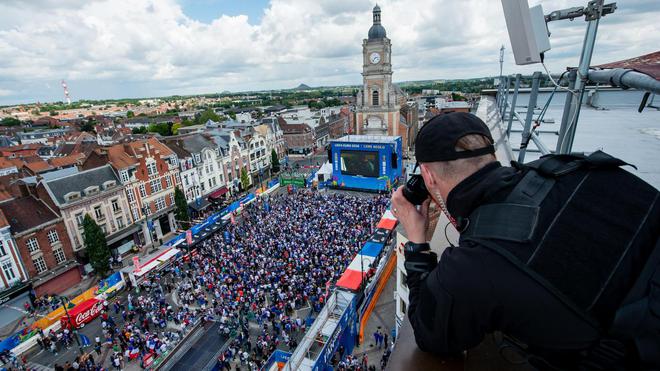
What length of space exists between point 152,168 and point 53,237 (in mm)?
10060

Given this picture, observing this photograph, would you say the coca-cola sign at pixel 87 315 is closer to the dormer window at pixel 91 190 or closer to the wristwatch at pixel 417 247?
the dormer window at pixel 91 190

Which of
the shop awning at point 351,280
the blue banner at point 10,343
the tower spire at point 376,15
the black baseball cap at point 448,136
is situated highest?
the tower spire at point 376,15

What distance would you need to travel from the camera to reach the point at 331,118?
260ft

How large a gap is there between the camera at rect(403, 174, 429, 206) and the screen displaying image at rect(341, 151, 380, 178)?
3726 cm

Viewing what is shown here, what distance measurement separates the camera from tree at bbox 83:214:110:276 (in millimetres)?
24500

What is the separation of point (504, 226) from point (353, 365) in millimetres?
14562

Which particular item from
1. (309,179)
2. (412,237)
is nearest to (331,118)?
(309,179)

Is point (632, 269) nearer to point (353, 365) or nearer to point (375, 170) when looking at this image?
point (353, 365)

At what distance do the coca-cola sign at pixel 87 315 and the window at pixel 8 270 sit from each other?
6.33 m

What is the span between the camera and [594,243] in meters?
1.49

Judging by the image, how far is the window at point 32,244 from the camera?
74.7 ft

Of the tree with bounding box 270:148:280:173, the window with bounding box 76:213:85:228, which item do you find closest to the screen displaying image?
the tree with bounding box 270:148:280:173

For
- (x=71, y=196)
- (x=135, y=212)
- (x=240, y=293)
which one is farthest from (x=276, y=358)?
(x=135, y=212)

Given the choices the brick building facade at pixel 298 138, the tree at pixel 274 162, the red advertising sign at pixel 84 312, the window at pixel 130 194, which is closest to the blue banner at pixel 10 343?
the red advertising sign at pixel 84 312
